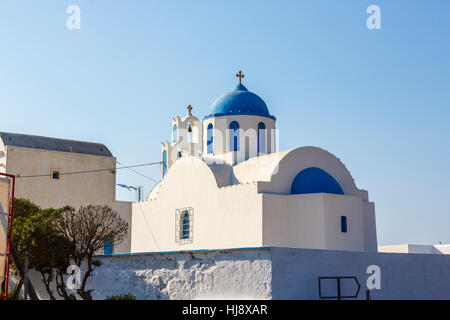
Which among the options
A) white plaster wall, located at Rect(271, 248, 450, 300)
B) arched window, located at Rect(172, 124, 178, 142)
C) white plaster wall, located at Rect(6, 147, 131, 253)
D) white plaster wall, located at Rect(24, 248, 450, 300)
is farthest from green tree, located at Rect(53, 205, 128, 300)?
white plaster wall, located at Rect(6, 147, 131, 253)

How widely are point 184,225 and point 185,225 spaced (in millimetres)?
73

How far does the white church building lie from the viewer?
18.8 meters

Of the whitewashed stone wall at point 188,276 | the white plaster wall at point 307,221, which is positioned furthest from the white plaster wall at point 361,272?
the white plaster wall at point 307,221

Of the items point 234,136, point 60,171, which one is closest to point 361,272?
point 234,136

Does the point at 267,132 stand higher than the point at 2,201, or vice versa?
the point at 267,132

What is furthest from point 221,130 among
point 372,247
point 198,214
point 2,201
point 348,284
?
point 2,201

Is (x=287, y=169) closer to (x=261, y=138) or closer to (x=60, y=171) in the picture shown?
(x=261, y=138)

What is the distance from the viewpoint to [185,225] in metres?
21.5

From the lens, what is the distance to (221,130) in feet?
76.4

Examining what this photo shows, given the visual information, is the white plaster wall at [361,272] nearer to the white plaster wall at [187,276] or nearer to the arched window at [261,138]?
the white plaster wall at [187,276]

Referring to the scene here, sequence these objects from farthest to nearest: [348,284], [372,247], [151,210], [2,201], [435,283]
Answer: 1. [151,210]
2. [372,247]
3. [435,283]
4. [348,284]
5. [2,201]

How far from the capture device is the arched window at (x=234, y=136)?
23016 mm
